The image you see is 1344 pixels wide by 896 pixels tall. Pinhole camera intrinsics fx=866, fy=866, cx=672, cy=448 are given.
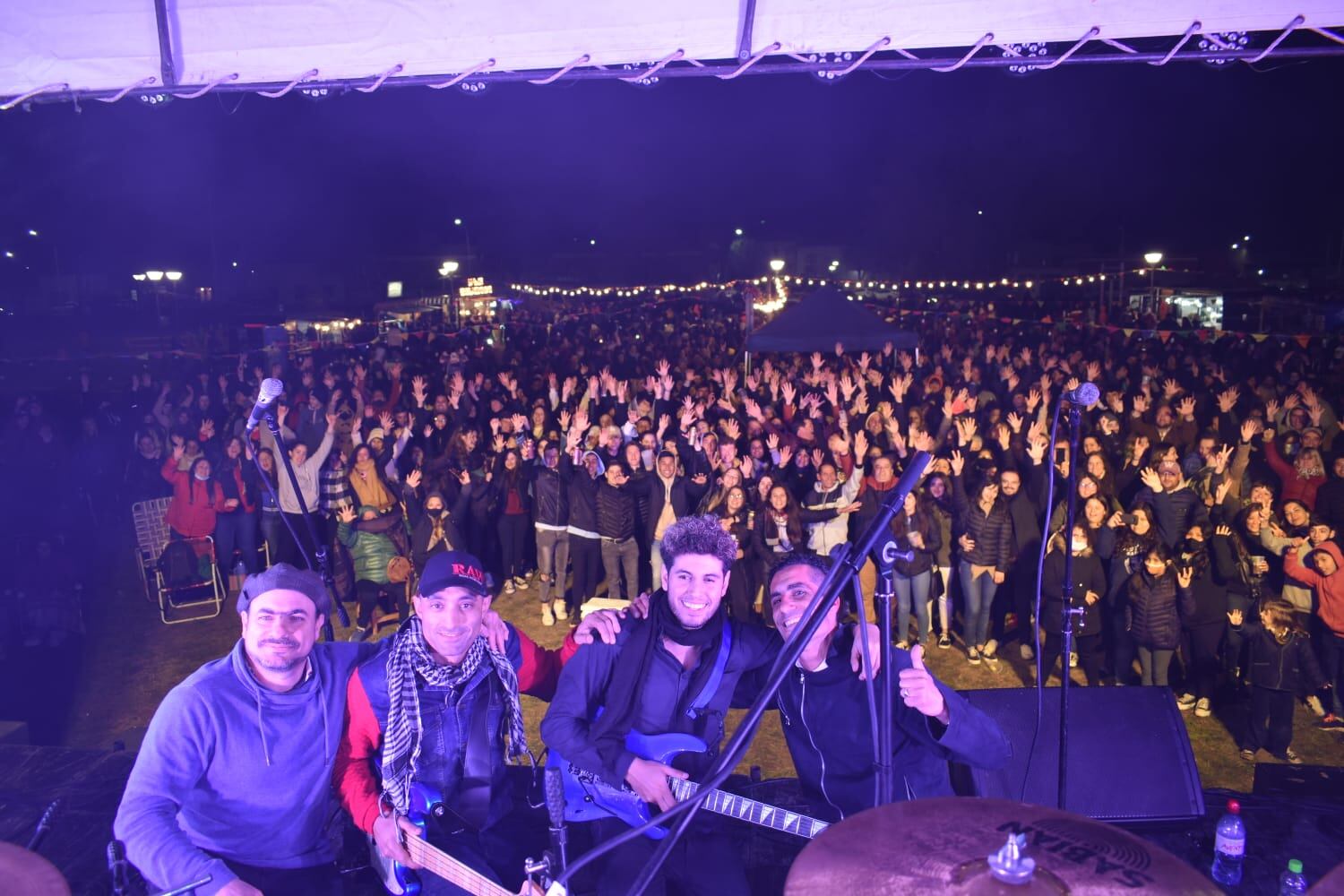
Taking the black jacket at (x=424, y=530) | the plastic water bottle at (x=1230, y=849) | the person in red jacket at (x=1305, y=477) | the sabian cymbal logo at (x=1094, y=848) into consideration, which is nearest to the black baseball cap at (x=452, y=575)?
the sabian cymbal logo at (x=1094, y=848)

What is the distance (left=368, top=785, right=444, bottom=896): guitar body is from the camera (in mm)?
3055

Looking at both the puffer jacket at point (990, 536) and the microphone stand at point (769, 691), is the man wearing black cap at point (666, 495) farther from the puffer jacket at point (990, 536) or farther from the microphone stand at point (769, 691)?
the microphone stand at point (769, 691)

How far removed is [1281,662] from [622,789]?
426 cm

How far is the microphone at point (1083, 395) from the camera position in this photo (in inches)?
121

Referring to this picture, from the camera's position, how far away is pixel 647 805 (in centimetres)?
328

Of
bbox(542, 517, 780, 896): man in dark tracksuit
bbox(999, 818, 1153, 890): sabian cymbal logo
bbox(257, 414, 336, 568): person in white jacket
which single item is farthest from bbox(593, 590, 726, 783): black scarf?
bbox(257, 414, 336, 568): person in white jacket

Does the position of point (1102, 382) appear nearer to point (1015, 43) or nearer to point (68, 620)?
point (1015, 43)

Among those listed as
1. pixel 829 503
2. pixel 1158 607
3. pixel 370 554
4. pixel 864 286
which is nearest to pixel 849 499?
pixel 829 503

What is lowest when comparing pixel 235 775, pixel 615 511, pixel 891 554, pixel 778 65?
pixel 235 775

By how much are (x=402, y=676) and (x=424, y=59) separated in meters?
2.29

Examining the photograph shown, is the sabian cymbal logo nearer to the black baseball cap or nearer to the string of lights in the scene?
the black baseball cap

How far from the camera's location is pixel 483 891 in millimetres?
2820

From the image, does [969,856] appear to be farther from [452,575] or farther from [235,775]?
[235,775]

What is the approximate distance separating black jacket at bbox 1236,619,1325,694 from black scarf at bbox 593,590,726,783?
385cm
